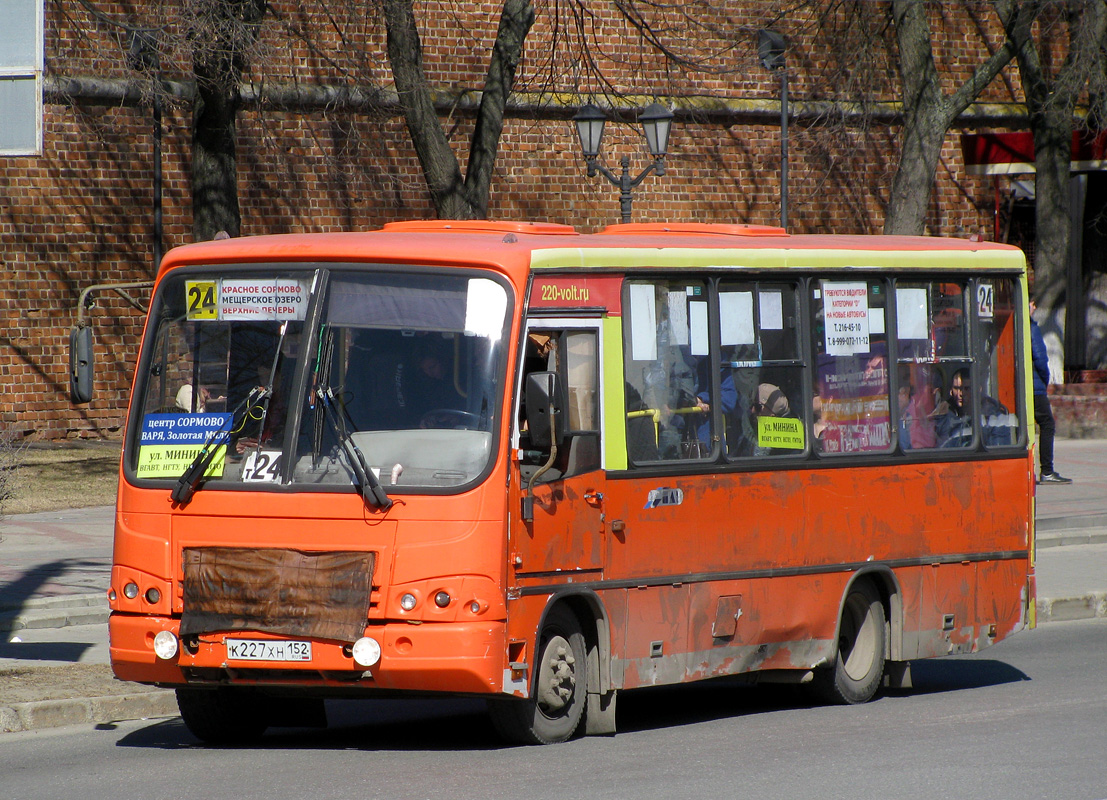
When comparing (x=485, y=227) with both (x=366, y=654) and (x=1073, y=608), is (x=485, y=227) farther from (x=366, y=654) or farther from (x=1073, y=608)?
(x=1073, y=608)

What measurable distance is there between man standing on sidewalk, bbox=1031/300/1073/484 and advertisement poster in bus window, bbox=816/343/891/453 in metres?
8.64

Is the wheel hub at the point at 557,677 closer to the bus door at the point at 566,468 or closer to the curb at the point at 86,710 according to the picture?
the bus door at the point at 566,468

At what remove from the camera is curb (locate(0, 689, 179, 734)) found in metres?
8.66

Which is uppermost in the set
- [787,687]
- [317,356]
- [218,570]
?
[317,356]

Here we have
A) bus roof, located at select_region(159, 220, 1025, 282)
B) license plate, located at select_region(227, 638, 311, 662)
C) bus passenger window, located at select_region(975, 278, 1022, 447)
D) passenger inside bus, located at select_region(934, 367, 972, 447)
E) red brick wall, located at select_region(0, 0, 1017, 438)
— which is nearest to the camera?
license plate, located at select_region(227, 638, 311, 662)

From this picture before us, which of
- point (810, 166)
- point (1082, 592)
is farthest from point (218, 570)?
point (810, 166)

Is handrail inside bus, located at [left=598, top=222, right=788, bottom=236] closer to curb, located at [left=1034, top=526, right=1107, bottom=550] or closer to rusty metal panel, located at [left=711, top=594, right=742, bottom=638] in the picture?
rusty metal panel, located at [left=711, top=594, right=742, bottom=638]

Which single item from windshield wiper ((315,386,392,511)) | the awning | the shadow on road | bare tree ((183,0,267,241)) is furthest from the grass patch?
the awning

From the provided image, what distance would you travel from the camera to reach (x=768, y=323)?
370 inches

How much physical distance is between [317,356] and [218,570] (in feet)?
3.57

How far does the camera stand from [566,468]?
8.17m

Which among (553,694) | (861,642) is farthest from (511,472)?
(861,642)

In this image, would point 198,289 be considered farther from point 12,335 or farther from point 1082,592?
point 12,335

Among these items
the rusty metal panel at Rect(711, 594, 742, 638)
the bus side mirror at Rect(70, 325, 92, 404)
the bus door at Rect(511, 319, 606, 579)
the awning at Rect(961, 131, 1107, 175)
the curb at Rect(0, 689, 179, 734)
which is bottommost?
the curb at Rect(0, 689, 179, 734)
